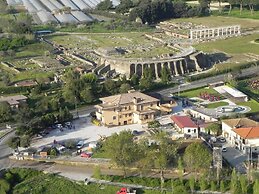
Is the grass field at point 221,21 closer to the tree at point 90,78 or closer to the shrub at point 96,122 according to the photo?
the tree at point 90,78

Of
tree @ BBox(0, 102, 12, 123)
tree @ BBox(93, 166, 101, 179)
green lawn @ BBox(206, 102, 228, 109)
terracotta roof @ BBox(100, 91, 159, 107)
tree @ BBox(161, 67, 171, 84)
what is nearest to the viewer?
tree @ BBox(93, 166, 101, 179)

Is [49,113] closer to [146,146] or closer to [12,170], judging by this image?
[12,170]

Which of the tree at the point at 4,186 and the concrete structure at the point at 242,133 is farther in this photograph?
the concrete structure at the point at 242,133

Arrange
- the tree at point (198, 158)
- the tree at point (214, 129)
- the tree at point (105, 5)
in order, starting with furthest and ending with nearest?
the tree at point (105, 5)
the tree at point (214, 129)
the tree at point (198, 158)

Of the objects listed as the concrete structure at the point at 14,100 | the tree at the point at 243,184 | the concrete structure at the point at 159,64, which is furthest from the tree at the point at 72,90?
the tree at the point at 243,184

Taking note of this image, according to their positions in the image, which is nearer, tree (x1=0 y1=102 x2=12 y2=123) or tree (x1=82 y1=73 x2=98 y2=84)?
tree (x1=0 y1=102 x2=12 y2=123)

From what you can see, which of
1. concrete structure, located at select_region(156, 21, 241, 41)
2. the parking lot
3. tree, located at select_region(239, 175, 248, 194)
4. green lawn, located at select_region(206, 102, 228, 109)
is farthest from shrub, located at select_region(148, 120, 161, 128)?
concrete structure, located at select_region(156, 21, 241, 41)

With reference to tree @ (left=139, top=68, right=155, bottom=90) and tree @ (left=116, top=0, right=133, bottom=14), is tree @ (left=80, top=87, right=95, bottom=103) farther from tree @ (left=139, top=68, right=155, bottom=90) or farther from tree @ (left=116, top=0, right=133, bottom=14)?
tree @ (left=116, top=0, right=133, bottom=14)

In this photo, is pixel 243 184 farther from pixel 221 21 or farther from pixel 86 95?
pixel 221 21
